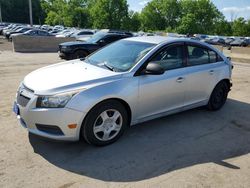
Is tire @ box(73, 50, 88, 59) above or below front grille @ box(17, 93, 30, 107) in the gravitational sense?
below

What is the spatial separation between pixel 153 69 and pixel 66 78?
132 centimetres

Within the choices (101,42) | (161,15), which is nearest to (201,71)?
(101,42)

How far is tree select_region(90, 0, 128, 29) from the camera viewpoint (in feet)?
243

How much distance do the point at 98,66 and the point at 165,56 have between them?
3.81ft

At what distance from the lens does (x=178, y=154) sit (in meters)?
4.16

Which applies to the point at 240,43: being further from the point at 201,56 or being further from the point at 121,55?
the point at 121,55

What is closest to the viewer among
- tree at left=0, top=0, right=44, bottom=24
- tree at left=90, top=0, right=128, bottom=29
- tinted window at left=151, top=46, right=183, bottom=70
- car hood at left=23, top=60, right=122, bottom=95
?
car hood at left=23, top=60, right=122, bottom=95

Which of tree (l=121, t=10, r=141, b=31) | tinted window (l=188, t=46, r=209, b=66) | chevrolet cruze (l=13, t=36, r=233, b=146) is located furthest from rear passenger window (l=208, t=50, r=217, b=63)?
tree (l=121, t=10, r=141, b=31)

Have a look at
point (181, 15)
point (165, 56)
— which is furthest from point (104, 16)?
point (165, 56)

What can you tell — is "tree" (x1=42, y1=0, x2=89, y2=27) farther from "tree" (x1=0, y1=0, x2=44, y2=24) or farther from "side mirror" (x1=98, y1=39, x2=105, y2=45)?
"side mirror" (x1=98, y1=39, x2=105, y2=45)

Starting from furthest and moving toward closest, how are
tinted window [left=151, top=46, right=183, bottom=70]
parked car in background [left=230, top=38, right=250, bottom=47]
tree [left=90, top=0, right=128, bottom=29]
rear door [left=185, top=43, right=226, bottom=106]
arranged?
tree [left=90, top=0, right=128, bottom=29]
parked car in background [left=230, top=38, right=250, bottom=47]
rear door [left=185, top=43, right=226, bottom=106]
tinted window [left=151, top=46, right=183, bottom=70]

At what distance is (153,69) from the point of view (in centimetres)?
440

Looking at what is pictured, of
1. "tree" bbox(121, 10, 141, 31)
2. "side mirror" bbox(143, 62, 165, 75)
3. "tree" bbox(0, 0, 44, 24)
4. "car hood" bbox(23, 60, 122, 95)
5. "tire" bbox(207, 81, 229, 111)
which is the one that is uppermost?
"tree" bbox(0, 0, 44, 24)

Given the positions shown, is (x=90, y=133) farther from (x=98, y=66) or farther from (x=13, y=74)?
(x=13, y=74)
